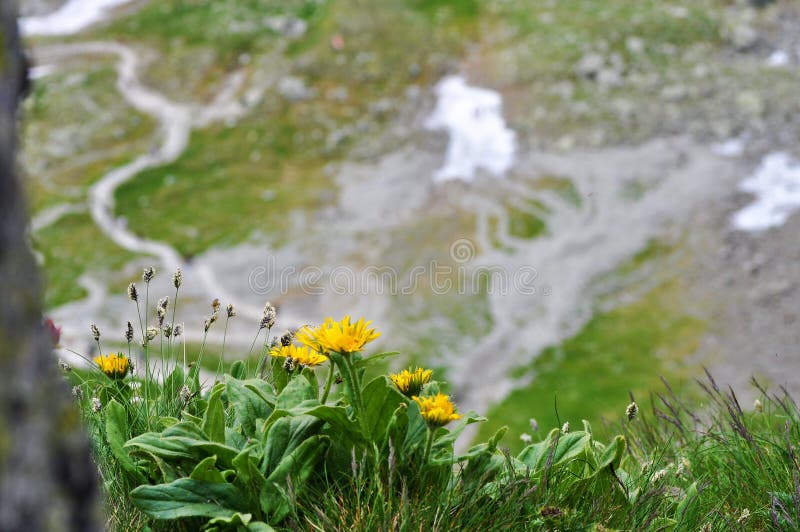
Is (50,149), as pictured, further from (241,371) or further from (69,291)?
(241,371)

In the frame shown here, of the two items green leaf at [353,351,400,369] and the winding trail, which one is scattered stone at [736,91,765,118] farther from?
green leaf at [353,351,400,369]

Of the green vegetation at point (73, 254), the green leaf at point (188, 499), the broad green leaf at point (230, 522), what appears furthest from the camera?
the green vegetation at point (73, 254)

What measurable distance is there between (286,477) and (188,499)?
2.10 feet

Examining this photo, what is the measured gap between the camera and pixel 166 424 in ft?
19.3

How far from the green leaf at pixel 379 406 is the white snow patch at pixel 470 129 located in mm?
82040

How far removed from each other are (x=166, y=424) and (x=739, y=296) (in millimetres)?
72851

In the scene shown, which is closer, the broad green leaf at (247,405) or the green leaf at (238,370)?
the broad green leaf at (247,405)

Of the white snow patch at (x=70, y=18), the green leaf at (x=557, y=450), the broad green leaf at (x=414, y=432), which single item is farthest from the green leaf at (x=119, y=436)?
the white snow patch at (x=70, y=18)

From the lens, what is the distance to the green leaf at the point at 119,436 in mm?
5570

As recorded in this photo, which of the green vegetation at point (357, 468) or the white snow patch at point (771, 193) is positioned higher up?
the green vegetation at point (357, 468)

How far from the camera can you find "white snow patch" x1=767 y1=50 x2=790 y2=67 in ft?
300

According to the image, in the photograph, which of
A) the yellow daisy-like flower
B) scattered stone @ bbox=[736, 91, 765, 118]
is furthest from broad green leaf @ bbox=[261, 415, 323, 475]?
scattered stone @ bbox=[736, 91, 765, 118]

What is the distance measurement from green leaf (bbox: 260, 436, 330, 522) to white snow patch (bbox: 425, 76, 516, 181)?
82229 mm

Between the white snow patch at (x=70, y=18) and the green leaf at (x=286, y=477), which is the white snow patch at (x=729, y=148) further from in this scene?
the green leaf at (x=286, y=477)
